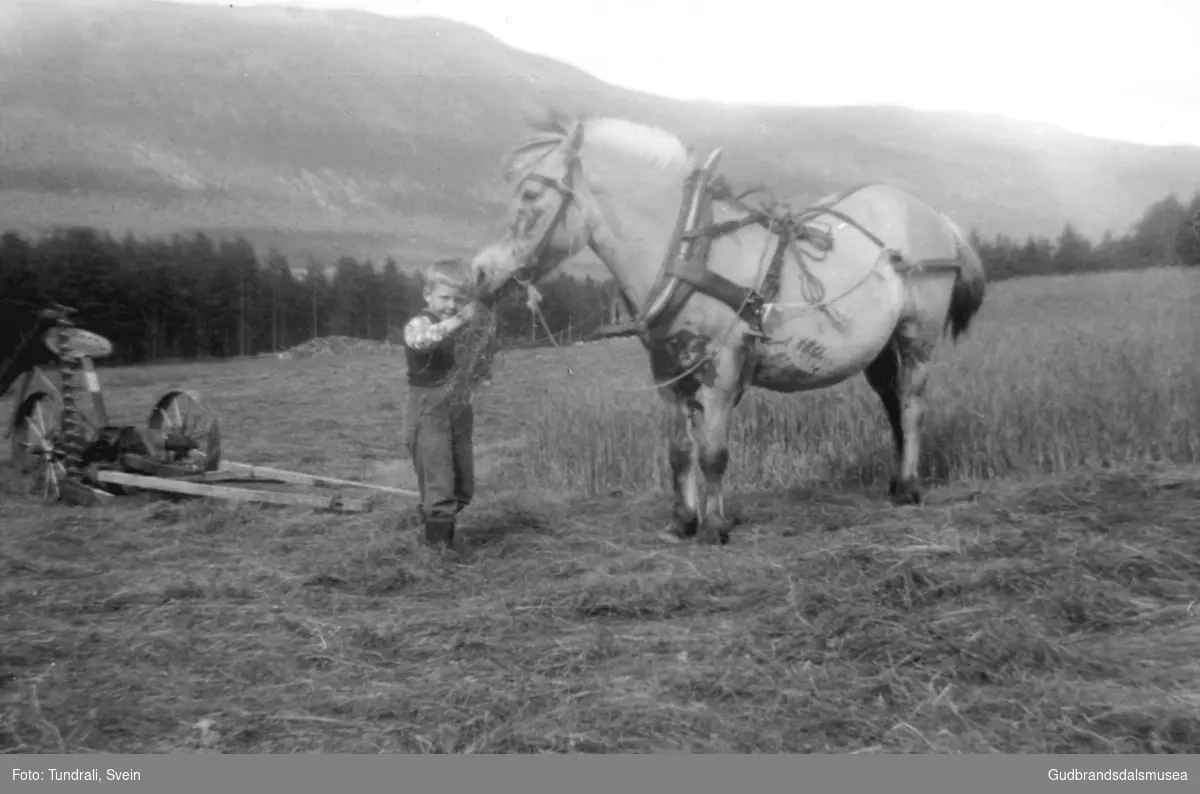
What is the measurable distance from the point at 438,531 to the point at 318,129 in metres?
1.93

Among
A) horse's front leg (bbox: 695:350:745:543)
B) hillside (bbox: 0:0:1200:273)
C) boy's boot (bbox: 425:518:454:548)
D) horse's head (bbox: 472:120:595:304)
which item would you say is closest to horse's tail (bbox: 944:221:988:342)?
hillside (bbox: 0:0:1200:273)

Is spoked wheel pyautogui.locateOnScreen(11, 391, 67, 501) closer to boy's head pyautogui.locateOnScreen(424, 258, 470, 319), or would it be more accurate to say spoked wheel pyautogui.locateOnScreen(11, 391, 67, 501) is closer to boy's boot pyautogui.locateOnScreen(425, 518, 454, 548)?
boy's boot pyautogui.locateOnScreen(425, 518, 454, 548)

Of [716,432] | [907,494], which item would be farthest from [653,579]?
[907,494]

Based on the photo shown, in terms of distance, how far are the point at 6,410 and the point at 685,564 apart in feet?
9.99

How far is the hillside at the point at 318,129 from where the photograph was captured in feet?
12.2

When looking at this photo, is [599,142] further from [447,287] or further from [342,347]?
[342,347]

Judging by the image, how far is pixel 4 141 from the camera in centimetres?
355

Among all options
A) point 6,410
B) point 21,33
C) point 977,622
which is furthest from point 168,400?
point 977,622

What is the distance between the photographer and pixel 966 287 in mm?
4738

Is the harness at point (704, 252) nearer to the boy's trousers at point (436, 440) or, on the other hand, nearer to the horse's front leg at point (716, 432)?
the horse's front leg at point (716, 432)

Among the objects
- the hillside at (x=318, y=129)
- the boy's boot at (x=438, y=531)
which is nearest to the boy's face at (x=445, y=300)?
the hillside at (x=318, y=129)

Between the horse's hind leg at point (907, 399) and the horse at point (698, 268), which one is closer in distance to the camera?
the horse at point (698, 268)

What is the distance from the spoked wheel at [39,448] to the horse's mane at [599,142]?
7.63 ft

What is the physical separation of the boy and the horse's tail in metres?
2.67
